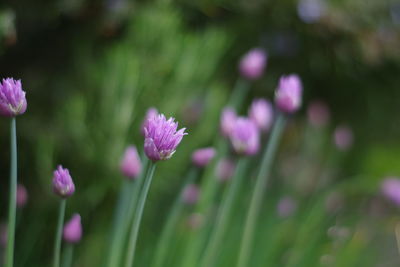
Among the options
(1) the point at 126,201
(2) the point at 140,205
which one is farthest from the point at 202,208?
(2) the point at 140,205

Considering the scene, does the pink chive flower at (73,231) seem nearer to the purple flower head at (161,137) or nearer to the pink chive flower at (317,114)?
the purple flower head at (161,137)

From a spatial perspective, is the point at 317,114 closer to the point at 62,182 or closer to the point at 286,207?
the point at 286,207

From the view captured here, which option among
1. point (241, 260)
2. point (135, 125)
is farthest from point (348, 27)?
point (241, 260)

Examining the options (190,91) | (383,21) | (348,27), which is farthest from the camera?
(383,21)

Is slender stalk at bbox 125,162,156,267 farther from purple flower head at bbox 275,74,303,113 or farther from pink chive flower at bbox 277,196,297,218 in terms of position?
pink chive flower at bbox 277,196,297,218

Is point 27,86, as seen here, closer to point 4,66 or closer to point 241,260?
point 4,66

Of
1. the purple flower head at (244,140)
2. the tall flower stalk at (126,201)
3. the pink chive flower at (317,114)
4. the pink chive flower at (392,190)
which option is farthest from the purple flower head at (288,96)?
the pink chive flower at (317,114)
